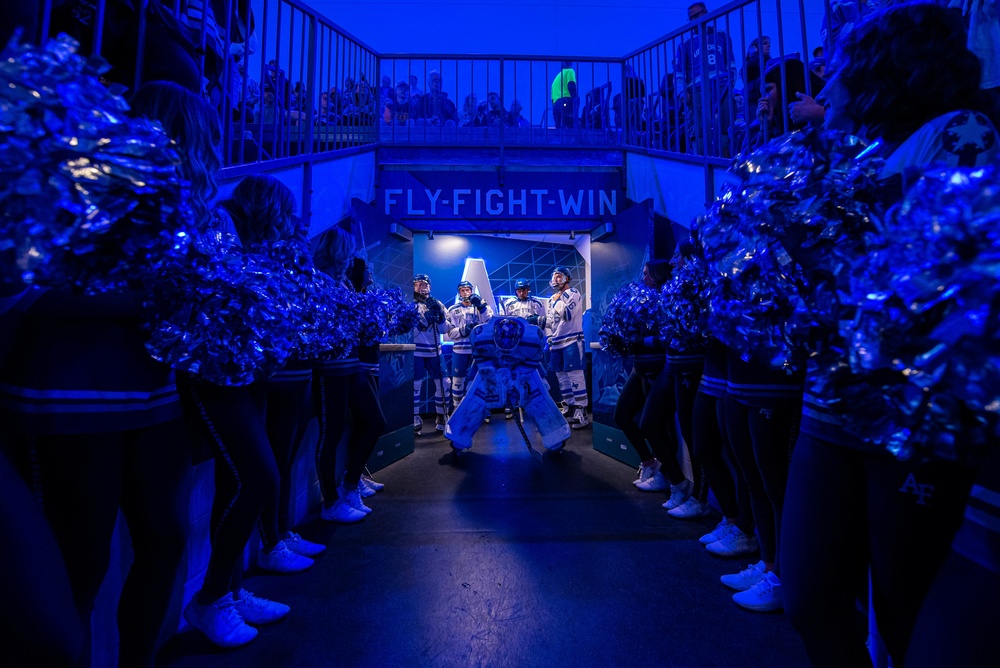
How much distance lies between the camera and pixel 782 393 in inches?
70.3

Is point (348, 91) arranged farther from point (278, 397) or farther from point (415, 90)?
point (278, 397)

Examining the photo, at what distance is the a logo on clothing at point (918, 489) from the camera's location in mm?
864

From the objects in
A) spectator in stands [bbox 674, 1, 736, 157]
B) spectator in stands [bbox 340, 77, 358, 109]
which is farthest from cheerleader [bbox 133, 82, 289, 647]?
spectator in stands [bbox 340, 77, 358, 109]

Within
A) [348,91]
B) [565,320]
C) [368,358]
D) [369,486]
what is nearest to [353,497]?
[369,486]

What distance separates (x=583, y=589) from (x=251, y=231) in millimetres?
1961

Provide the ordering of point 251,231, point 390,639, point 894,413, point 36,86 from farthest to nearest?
point 251,231 < point 390,639 < point 36,86 < point 894,413

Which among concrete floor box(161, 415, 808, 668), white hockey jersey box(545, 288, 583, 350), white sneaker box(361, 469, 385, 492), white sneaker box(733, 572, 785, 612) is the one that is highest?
white hockey jersey box(545, 288, 583, 350)

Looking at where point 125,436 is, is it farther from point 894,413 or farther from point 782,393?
point 782,393

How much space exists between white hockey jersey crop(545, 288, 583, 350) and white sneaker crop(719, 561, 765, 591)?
188 inches

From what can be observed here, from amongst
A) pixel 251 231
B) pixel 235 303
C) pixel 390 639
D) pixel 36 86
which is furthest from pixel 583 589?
pixel 36 86

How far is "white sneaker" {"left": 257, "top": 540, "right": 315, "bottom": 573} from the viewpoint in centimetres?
243

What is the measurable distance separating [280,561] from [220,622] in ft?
2.11

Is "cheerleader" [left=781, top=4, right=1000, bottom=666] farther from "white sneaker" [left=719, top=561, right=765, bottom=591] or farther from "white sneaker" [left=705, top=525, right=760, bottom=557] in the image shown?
"white sneaker" [left=705, top=525, right=760, bottom=557]

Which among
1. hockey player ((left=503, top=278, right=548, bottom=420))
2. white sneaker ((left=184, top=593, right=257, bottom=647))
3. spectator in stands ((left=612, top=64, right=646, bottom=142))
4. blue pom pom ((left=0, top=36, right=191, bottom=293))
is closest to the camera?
blue pom pom ((left=0, top=36, right=191, bottom=293))
